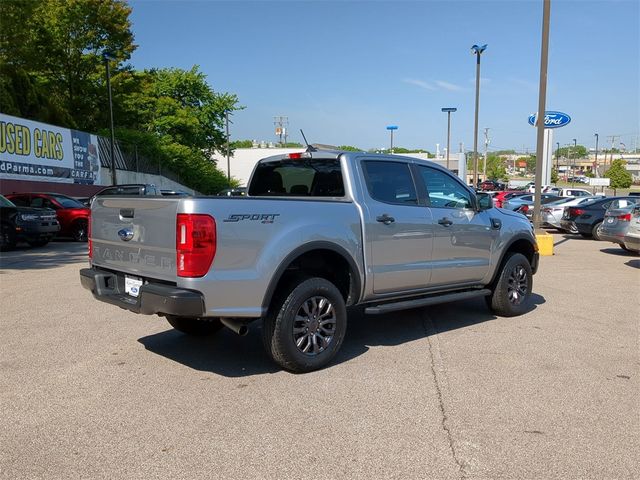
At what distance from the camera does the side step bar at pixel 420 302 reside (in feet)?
17.6

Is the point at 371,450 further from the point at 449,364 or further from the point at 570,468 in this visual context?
the point at 449,364

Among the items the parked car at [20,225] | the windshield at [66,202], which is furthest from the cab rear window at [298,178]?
the windshield at [66,202]

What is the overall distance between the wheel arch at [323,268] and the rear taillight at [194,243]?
1.93 feet

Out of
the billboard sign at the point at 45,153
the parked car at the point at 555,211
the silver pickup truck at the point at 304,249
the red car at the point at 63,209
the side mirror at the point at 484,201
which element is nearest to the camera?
the silver pickup truck at the point at 304,249

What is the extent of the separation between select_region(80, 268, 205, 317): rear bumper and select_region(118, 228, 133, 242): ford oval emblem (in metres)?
0.35

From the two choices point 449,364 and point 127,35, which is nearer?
point 449,364

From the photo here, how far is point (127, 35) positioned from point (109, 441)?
39.2 m

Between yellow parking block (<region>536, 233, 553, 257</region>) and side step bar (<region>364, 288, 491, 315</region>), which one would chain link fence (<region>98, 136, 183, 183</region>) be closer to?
yellow parking block (<region>536, 233, 553, 257</region>)

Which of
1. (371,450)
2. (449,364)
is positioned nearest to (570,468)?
(371,450)

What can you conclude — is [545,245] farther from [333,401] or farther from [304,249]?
[333,401]

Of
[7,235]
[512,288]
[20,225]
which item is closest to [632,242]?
[512,288]

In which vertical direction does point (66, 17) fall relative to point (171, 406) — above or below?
above

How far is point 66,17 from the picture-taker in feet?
113

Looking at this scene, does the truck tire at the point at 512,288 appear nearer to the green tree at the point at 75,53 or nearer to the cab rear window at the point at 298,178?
the cab rear window at the point at 298,178
